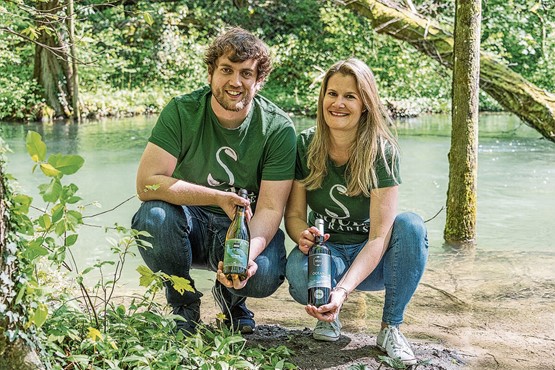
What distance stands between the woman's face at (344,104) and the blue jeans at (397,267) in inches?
18.5

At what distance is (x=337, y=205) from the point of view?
3.38 m

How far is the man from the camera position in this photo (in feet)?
10.6

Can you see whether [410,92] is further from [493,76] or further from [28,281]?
[28,281]

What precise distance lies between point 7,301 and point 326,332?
64.8 inches

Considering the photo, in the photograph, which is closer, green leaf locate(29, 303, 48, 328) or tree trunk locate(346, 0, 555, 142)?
green leaf locate(29, 303, 48, 328)

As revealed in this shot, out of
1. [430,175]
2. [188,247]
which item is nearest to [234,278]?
[188,247]

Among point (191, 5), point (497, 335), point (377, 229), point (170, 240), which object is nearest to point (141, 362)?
point (170, 240)

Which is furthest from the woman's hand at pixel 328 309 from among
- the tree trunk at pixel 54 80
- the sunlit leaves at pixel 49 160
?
the tree trunk at pixel 54 80

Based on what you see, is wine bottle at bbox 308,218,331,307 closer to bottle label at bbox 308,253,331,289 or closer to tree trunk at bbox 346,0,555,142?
bottle label at bbox 308,253,331,289

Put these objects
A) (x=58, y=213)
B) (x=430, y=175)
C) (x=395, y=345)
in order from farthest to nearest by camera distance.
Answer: (x=430, y=175) → (x=395, y=345) → (x=58, y=213)

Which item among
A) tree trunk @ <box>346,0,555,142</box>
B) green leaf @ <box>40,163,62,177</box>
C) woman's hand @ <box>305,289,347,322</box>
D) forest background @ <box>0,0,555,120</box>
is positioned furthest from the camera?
forest background @ <box>0,0,555,120</box>

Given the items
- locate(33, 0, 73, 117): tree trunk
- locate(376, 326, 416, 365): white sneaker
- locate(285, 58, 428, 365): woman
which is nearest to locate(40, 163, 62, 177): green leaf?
locate(285, 58, 428, 365): woman

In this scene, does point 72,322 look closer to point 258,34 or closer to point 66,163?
point 66,163

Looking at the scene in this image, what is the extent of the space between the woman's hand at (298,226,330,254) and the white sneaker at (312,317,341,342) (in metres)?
0.40
